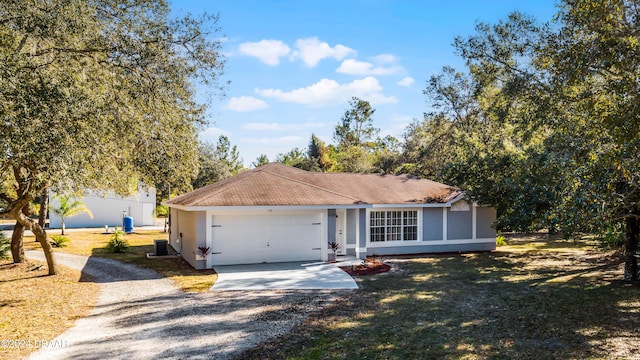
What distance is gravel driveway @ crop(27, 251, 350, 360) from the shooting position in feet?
26.4

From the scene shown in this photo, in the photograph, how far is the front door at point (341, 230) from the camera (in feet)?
62.5

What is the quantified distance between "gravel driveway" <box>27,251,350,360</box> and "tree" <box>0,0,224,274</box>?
11.1 feet

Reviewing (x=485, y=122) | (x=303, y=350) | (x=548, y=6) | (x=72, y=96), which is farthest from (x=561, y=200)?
(x=485, y=122)

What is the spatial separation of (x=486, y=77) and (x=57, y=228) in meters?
31.9

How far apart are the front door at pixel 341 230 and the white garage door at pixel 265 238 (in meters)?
1.63

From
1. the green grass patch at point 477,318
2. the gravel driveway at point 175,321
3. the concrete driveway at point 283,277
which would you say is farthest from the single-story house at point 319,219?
the green grass patch at point 477,318

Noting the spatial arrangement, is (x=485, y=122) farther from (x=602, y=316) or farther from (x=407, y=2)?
(x=602, y=316)

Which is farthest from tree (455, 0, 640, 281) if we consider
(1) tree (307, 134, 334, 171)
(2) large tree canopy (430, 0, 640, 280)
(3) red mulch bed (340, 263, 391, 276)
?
(1) tree (307, 134, 334, 171)

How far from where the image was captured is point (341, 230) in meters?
19.2

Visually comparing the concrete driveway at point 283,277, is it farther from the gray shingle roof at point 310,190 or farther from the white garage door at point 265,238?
the gray shingle roof at point 310,190

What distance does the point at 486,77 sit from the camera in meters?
20.9

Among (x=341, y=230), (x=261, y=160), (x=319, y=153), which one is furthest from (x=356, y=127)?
(x=341, y=230)

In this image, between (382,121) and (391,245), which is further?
(382,121)

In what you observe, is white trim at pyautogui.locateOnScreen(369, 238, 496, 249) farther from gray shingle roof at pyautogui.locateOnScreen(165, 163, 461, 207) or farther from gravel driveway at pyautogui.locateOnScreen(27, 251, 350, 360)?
gravel driveway at pyautogui.locateOnScreen(27, 251, 350, 360)
